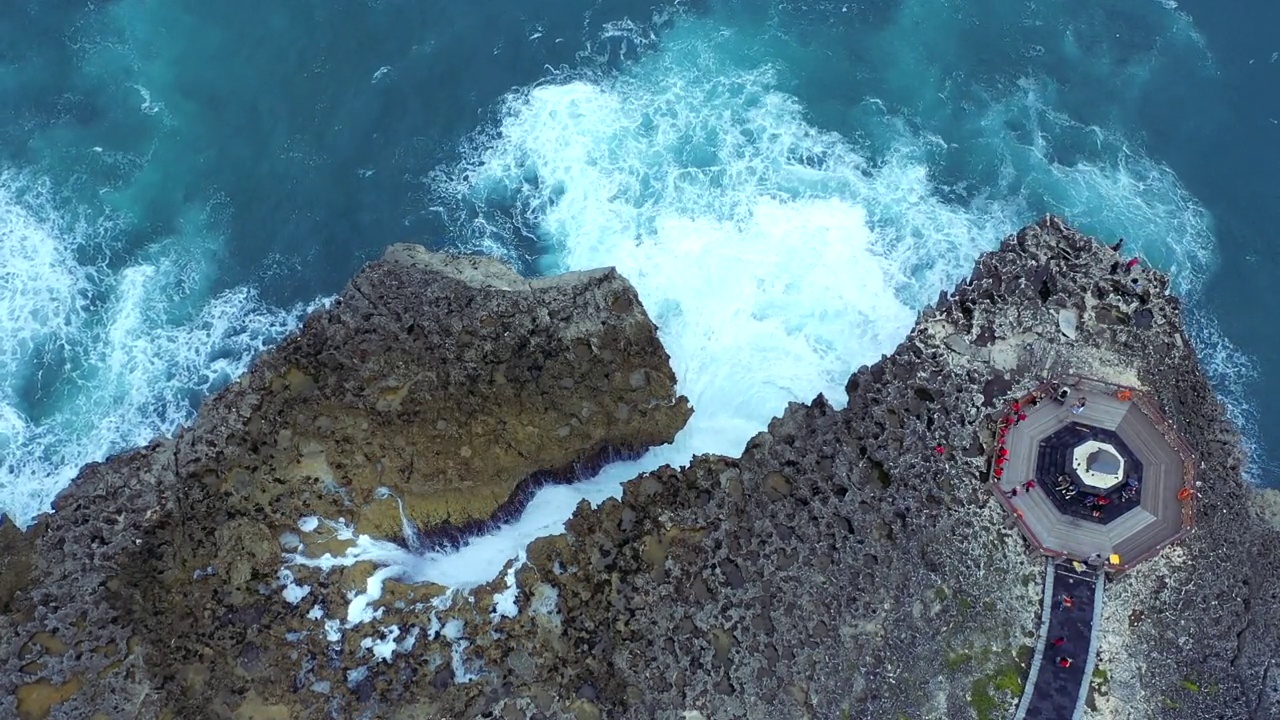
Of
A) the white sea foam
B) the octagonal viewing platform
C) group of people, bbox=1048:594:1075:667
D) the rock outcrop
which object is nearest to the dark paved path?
group of people, bbox=1048:594:1075:667

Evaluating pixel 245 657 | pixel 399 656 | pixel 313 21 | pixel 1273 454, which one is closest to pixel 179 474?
pixel 245 657

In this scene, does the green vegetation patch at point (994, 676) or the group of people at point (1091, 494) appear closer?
the green vegetation patch at point (994, 676)

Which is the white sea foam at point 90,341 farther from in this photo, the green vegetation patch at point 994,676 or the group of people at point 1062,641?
the group of people at point 1062,641

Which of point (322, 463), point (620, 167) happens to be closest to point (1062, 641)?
point (322, 463)

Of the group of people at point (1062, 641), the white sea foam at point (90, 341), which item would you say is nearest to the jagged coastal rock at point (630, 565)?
the group of people at point (1062, 641)

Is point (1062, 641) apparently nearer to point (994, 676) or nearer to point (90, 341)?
point (994, 676)
